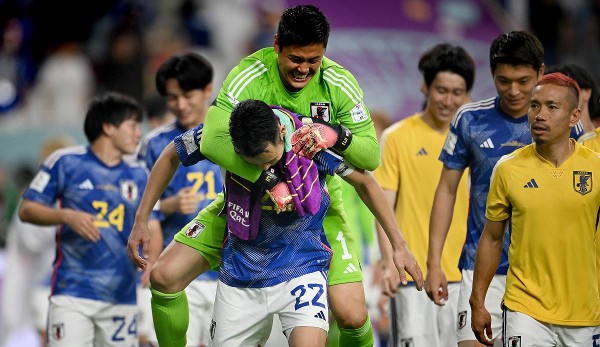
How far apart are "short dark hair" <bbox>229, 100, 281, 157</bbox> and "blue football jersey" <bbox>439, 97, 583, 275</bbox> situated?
160cm

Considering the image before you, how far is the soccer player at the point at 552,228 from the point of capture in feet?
21.9

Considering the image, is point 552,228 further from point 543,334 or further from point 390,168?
point 390,168

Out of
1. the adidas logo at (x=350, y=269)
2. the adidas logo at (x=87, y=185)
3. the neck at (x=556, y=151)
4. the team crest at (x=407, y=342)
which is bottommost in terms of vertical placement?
the team crest at (x=407, y=342)

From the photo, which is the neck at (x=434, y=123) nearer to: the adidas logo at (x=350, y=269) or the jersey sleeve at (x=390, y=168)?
the jersey sleeve at (x=390, y=168)

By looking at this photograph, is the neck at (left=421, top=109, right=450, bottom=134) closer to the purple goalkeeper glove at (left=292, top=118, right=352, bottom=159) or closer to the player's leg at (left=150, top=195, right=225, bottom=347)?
the player's leg at (left=150, top=195, right=225, bottom=347)

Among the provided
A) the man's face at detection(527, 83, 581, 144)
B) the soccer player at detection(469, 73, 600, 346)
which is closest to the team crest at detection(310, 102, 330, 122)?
the soccer player at detection(469, 73, 600, 346)

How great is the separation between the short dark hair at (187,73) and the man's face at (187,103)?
0.04 metres

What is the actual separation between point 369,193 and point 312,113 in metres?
0.55

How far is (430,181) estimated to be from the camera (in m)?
8.84

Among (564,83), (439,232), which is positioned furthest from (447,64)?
(564,83)

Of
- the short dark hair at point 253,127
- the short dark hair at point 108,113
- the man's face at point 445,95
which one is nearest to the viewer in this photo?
the short dark hair at point 253,127

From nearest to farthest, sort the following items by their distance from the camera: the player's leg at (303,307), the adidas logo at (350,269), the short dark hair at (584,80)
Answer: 1. the player's leg at (303,307)
2. the adidas logo at (350,269)
3. the short dark hair at (584,80)

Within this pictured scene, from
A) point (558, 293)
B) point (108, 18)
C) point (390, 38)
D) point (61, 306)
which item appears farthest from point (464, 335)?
point (108, 18)

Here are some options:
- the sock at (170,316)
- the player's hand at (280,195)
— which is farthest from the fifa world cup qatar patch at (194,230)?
the player's hand at (280,195)
